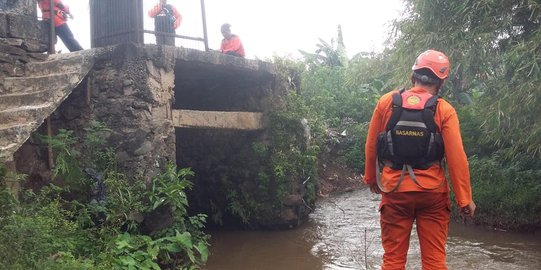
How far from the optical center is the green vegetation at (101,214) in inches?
171

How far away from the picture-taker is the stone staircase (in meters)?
4.66

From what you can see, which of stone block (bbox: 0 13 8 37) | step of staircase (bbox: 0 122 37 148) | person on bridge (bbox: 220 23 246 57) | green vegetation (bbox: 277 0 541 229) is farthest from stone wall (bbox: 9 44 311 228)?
green vegetation (bbox: 277 0 541 229)

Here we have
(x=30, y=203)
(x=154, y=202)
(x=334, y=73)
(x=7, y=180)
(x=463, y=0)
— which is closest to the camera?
(x=7, y=180)

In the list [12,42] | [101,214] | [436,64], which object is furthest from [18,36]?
[436,64]

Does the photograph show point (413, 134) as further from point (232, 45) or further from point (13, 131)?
point (232, 45)

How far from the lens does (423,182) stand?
10.5ft

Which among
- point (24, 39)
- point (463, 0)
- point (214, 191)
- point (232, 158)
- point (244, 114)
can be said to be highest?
point (463, 0)

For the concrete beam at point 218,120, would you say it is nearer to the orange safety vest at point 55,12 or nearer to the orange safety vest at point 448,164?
the orange safety vest at point 55,12

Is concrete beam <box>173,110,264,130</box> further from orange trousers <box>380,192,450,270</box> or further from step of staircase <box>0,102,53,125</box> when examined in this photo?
orange trousers <box>380,192,450,270</box>

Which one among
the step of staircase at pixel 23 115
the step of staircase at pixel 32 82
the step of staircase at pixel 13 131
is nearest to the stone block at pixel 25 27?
the step of staircase at pixel 32 82

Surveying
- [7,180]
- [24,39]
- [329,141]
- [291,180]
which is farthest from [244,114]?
[329,141]

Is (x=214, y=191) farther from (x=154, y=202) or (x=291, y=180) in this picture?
(x=154, y=202)

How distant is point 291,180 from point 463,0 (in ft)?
11.3

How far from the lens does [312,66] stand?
58.5 ft
